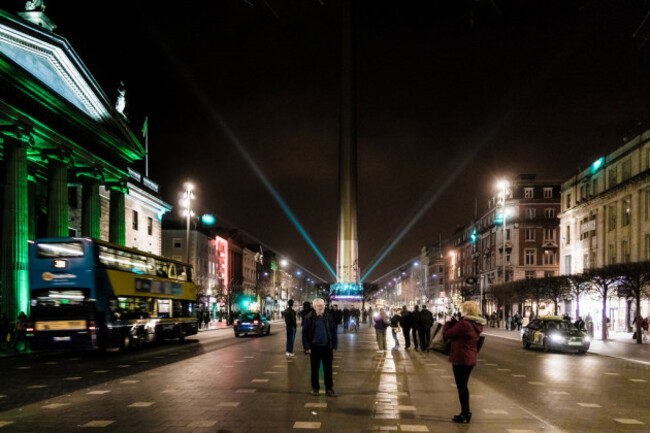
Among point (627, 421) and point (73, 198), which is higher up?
point (73, 198)

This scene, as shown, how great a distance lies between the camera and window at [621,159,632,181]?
5450 centimetres

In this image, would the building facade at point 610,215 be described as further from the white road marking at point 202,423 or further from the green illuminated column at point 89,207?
the white road marking at point 202,423

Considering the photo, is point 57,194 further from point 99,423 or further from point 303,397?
point 99,423

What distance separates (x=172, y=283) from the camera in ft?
112

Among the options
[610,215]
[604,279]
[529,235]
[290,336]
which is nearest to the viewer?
[290,336]

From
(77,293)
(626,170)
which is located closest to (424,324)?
(77,293)

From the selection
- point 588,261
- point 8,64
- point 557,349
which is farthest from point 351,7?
point 557,349

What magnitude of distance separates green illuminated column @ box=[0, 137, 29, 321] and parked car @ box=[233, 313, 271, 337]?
38.5 feet

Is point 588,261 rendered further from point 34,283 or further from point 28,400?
point 28,400

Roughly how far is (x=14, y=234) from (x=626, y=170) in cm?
4666

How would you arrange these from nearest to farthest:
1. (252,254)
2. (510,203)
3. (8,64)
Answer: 1. (8,64)
2. (510,203)
3. (252,254)

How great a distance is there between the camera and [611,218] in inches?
2334

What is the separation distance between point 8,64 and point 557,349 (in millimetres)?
28278

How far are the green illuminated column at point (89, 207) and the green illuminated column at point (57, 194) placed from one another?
220 inches
